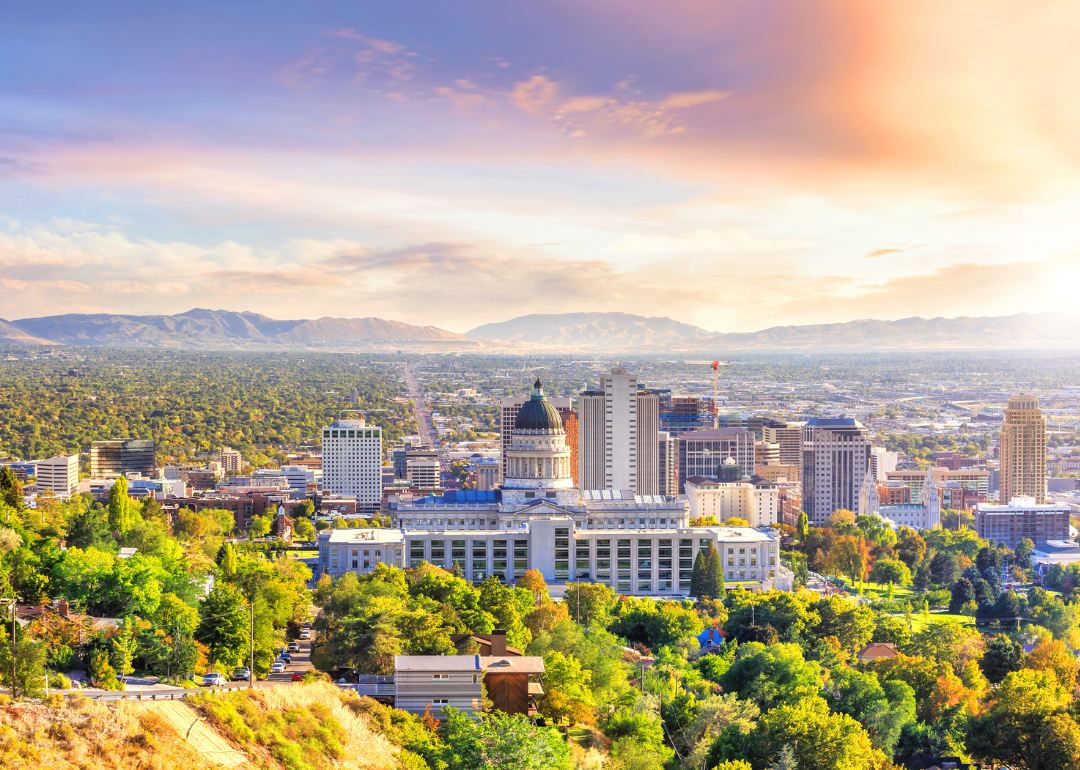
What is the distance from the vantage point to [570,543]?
8581 cm

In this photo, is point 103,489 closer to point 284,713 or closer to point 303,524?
point 303,524

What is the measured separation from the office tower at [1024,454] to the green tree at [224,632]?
433 ft

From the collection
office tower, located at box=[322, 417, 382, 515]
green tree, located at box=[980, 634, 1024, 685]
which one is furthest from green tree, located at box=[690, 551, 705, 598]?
office tower, located at box=[322, 417, 382, 515]

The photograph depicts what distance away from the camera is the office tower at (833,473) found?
5920 inches

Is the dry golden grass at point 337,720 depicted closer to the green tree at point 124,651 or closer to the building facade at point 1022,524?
the green tree at point 124,651

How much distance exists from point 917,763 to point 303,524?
69.9 meters

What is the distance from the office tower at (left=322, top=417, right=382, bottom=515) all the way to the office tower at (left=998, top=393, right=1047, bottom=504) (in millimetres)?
81662

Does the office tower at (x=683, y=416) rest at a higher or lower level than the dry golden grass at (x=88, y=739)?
higher

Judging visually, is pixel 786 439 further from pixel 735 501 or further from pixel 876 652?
pixel 876 652

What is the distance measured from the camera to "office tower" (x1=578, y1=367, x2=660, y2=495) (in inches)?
5133

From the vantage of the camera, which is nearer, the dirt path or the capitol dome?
the dirt path

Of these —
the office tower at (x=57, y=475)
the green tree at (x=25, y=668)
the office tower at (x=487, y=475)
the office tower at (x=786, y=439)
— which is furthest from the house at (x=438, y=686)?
the office tower at (x=786, y=439)

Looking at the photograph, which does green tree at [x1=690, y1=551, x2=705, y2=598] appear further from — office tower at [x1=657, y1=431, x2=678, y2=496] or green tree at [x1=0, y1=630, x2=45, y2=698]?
office tower at [x1=657, y1=431, x2=678, y2=496]

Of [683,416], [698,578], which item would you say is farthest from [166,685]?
[683,416]
